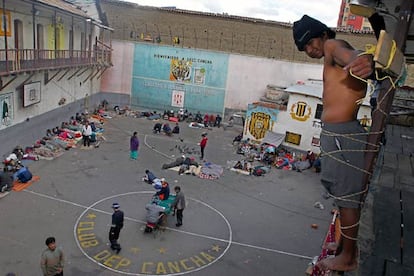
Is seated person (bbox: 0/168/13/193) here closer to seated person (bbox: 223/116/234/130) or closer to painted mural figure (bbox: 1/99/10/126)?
painted mural figure (bbox: 1/99/10/126)

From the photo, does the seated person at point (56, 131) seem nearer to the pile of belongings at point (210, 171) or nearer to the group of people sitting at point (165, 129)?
the group of people sitting at point (165, 129)

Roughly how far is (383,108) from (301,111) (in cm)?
1999

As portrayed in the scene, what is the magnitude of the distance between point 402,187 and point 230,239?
8371 mm

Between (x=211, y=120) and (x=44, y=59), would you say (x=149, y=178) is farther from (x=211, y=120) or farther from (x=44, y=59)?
(x=211, y=120)

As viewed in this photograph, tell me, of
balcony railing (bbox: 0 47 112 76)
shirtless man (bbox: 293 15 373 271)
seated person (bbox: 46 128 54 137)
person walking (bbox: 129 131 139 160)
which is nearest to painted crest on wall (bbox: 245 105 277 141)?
person walking (bbox: 129 131 139 160)

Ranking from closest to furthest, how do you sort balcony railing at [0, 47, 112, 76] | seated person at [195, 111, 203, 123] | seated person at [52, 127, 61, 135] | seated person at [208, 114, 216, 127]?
balcony railing at [0, 47, 112, 76]
seated person at [52, 127, 61, 135]
seated person at [208, 114, 216, 127]
seated person at [195, 111, 203, 123]

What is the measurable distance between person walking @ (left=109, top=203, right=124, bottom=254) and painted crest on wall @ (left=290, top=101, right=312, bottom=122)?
15.7 meters

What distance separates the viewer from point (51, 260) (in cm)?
788

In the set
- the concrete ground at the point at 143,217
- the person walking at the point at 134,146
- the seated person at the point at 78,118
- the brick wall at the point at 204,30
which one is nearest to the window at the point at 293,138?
the concrete ground at the point at 143,217

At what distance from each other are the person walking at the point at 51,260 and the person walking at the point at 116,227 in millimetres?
2381

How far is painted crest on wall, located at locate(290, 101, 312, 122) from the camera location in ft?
74.7

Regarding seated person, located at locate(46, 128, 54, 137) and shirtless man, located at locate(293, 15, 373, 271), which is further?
seated person, located at locate(46, 128, 54, 137)

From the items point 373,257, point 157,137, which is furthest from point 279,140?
point 373,257

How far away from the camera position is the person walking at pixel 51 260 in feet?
25.8
